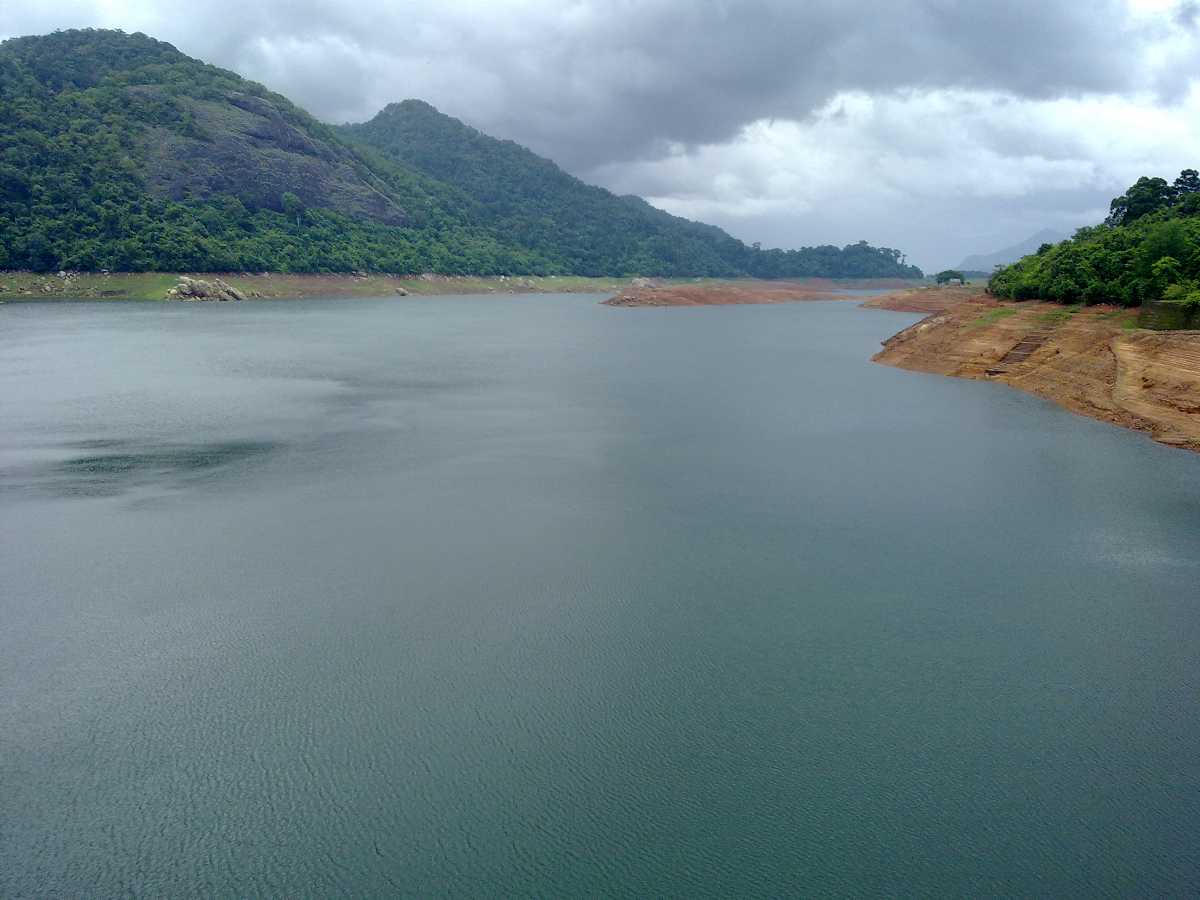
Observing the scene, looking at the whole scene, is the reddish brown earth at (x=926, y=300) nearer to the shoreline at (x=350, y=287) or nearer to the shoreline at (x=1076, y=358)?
the shoreline at (x=350, y=287)

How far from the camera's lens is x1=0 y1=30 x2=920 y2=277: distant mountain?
90.8 metres

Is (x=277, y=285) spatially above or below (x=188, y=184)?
below

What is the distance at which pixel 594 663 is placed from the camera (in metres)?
11.6

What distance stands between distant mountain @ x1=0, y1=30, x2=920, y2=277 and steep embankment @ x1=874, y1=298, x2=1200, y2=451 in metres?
83.7

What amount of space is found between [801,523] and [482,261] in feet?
419

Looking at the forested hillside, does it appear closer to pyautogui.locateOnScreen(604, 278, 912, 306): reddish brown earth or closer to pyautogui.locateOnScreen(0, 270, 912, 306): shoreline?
pyautogui.locateOnScreen(604, 278, 912, 306): reddish brown earth

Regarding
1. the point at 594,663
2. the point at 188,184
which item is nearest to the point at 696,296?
the point at 188,184

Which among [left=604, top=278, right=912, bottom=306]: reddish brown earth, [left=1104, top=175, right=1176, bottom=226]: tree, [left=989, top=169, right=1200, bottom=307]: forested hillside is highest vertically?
[left=1104, top=175, right=1176, bottom=226]: tree

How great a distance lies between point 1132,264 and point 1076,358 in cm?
552

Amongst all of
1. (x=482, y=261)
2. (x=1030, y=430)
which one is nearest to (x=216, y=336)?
(x=1030, y=430)

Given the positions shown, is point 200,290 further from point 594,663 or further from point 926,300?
point 594,663

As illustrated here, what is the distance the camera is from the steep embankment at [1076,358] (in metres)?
26.9

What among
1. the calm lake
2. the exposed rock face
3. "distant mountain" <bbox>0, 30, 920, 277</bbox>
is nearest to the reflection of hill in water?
the calm lake

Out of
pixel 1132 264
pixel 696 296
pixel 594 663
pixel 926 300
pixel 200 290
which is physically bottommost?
pixel 594 663
